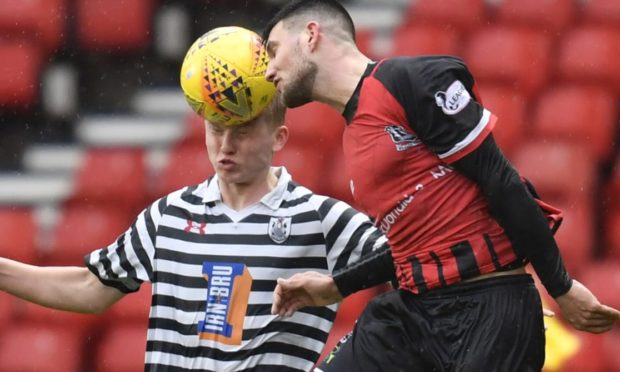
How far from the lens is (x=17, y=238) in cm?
616

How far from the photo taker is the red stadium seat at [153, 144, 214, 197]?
6.21 metres

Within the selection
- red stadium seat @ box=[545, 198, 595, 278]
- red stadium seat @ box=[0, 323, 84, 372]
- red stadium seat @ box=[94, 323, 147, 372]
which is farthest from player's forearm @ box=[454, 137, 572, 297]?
red stadium seat @ box=[0, 323, 84, 372]

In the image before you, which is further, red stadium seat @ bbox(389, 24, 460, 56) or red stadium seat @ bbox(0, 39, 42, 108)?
red stadium seat @ bbox(0, 39, 42, 108)

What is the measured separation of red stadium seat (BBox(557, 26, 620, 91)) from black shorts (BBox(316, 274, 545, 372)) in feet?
9.82

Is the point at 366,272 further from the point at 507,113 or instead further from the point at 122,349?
the point at 507,113

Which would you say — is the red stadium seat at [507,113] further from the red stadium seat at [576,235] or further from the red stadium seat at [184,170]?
the red stadium seat at [184,170]

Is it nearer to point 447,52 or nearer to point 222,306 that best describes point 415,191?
point 222,306

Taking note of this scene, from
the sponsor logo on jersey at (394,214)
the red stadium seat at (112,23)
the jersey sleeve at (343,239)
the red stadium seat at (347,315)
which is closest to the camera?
the sponsor logo on jersey at (394,214)

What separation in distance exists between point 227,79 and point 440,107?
23.7 inches

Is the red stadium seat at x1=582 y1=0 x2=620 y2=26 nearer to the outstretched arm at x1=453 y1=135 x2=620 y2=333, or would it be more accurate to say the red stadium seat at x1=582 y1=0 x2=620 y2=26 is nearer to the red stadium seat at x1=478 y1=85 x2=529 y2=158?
the red stadium seat at x1=478 y1=85 x2=529 y2=158

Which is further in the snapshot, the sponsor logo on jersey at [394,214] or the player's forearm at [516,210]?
the sponsor logo on jersey at [394,214]

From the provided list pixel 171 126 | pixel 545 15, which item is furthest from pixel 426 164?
pixel 171 126

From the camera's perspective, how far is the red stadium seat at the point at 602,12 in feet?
20.7

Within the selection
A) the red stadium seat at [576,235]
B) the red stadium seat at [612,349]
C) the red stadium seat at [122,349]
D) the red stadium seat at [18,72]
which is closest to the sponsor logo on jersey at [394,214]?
the red stadium seat at [576,235]
